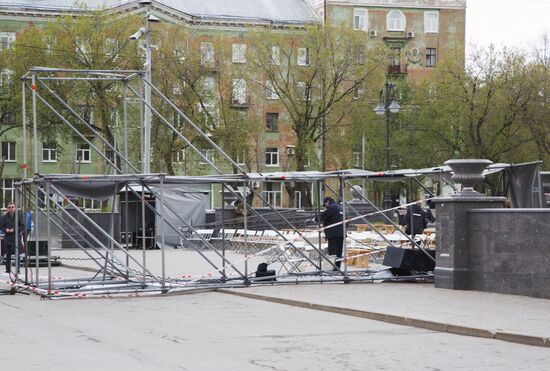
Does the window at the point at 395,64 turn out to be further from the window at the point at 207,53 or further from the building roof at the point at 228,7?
the window at the point at 207,53

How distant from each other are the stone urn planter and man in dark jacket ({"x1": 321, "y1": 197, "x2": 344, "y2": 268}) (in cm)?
453

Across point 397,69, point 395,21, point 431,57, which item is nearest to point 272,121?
point 397,69

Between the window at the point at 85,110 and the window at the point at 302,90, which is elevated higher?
the window at the point at 302,90

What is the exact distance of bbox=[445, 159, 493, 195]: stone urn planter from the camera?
2112 cm

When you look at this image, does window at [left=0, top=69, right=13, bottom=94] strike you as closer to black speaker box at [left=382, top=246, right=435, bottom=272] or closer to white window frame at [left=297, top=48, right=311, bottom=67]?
white window frame at [left=297, top=48, right=311, bottom=67]

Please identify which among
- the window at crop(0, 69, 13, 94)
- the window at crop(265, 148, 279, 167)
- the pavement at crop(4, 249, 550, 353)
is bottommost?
the pavement at crop(4, 249, 550, 353)

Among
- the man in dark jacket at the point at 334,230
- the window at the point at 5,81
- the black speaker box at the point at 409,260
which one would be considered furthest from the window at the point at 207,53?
the black speaker box at the point at 409,260

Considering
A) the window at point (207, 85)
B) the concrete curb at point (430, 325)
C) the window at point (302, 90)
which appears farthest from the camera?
the window at point (302, 90)

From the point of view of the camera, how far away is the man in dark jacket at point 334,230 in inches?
998

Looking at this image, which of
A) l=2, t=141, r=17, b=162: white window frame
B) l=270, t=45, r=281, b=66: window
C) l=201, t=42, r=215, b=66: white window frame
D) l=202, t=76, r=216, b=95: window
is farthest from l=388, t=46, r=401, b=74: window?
l=2, t=141, r=17, b=162: white window frame

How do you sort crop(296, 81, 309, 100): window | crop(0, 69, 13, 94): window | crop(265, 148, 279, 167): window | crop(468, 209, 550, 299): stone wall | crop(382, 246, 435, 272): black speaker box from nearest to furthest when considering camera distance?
crop(468, 209, 550, 299): stone wall → crop(382, 246, 435, 272): black speaker box → crop(0, 69, 13, 94): window → crop(296, 81, 309, 100): window → crop(265, 148, 279, 167): window

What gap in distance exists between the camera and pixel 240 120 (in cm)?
6688

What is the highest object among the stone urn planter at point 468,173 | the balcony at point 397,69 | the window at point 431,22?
the window at point 431,22

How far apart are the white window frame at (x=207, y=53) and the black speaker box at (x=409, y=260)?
44.9 metres
